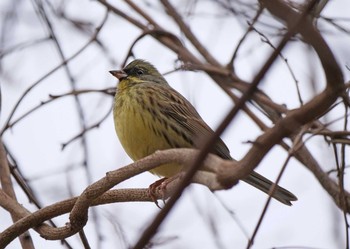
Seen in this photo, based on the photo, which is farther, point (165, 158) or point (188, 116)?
point (188, 116)

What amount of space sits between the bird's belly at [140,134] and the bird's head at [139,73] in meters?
0.52

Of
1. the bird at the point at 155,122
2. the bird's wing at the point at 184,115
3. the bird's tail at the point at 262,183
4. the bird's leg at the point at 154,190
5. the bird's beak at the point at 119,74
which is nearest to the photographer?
the bird's leg at the point at 154,190

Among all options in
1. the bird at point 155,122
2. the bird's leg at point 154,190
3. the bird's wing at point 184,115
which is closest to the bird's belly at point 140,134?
the bird at point 155,122

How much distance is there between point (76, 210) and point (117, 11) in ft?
8.07

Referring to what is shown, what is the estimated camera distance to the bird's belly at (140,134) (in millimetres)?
4617

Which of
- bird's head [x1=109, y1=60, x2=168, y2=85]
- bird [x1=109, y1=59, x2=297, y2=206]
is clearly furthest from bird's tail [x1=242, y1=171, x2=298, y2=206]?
bird's head [x1=109, y1=60, x2=168, y2=85]

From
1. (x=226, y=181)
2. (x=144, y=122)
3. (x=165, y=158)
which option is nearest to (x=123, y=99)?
(x=144, y=122)

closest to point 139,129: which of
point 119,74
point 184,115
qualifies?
point 184,115

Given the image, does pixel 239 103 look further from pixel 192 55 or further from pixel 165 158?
pixel 192 55

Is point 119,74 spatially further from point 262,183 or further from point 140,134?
point 262,183

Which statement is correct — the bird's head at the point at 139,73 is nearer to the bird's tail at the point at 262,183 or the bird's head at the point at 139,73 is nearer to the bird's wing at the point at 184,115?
the bird's wing at the point at 184,115

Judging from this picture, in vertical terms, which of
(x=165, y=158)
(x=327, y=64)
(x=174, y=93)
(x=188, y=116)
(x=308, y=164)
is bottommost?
(x=327, y=64)

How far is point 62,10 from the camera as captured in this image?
587cm

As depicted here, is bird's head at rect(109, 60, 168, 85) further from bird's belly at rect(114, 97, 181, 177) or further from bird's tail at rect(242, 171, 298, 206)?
bird's tail at rect(242, 171, 298, 206)
